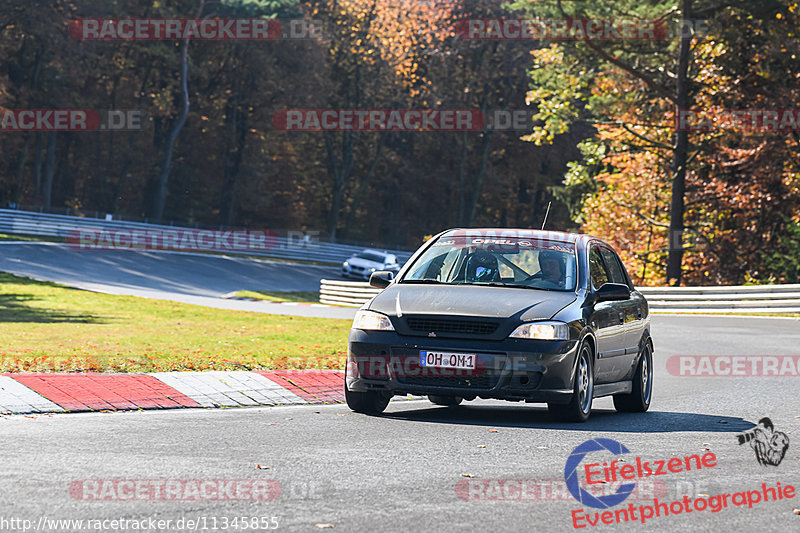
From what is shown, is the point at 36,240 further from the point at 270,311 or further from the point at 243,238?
the point at 270,311

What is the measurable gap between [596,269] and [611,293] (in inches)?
23.0

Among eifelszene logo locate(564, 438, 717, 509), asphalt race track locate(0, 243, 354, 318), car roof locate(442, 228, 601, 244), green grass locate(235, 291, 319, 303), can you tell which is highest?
car roof locate(442, 228, 601, 244)

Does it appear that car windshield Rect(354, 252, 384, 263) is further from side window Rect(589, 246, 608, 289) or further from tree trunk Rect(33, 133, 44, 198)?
side window Rect(589, 246, 608, 289)

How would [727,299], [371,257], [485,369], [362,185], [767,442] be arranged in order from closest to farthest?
[767,442], [485,369], [727,299], [371,257], [362,185]

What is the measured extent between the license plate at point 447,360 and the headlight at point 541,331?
41 cm

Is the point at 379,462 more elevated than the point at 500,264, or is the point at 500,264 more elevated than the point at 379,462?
the point at 500,264

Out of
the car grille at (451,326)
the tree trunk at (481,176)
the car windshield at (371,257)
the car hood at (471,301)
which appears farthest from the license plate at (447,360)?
the tree trunk at (481,176)

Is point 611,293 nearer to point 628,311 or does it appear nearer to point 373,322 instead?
point 628,311

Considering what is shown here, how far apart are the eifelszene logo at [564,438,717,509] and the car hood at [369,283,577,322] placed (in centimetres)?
151

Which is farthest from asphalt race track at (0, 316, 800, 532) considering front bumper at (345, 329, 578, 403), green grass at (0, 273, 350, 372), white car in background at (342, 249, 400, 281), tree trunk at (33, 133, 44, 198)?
tree trunk at (33, 133, 44, 198)

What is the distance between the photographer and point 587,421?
1130 cm

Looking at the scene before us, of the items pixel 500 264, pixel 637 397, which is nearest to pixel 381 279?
pixel 500 264

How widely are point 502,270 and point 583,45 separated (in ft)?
95.6

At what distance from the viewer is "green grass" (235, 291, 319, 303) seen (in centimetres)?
4006
